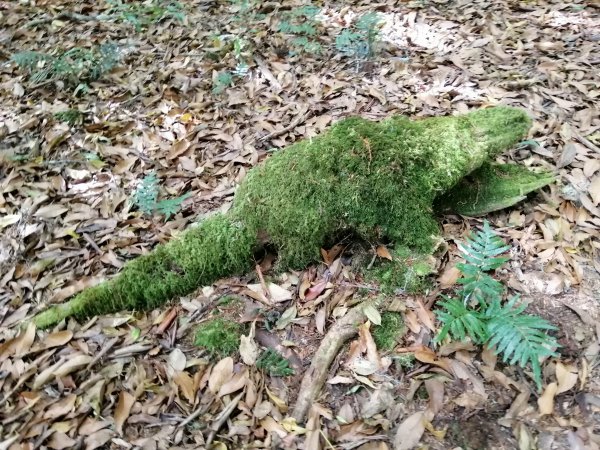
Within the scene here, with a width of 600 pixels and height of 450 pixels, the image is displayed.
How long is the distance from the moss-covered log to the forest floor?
12 centimetres

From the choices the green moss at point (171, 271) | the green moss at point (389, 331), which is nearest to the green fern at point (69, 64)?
the green moss at point (171, 271)

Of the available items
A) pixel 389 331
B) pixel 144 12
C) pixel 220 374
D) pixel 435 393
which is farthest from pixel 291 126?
pixel 144 12

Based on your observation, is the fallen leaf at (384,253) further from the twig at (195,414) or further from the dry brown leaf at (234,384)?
the twig at (195,414)

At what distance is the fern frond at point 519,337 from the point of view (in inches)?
79.2

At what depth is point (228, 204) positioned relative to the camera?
3.08 metres

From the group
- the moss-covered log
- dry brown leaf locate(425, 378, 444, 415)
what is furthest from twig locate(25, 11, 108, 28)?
dry brown leaf locate(425, 378, 444, 415)

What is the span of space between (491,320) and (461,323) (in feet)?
0.46

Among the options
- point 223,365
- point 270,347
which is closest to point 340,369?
point 270,347

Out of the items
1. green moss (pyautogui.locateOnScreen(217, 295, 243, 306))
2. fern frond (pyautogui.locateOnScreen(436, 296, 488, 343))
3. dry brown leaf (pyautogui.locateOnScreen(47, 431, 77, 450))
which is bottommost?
dry brown leaf (pyautogui.locateOnScreen(47, 431, 77, 450))

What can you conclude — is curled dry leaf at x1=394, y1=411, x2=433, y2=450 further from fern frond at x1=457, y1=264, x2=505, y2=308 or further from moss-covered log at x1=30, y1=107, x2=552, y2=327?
moss-covered log at x1=30, y1=107, x2=552, y2=327

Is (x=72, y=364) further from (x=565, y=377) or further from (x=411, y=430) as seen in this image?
(x=565, y=377)

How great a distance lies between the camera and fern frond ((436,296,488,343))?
2.15 meters

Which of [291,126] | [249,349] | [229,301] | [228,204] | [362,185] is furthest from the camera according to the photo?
[291,126]

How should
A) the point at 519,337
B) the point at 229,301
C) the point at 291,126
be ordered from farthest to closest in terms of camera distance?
1. the point at 291,126
2. the point at 229,301
3. the point at 519,337
